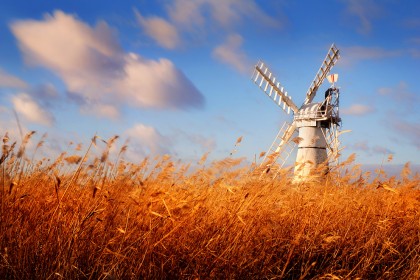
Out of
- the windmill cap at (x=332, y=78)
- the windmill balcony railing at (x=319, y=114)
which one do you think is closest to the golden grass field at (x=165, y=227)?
the windmill balcony railing at (x=319, y=114)

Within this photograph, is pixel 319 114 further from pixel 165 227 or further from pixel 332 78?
pixel 165 227

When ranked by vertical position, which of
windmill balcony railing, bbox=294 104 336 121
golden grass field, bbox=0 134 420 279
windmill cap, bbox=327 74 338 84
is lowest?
golden grass field, bbox=0 134 420 279

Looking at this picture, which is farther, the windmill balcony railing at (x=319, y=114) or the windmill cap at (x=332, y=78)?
the windmill cap at (x=332, y=78)

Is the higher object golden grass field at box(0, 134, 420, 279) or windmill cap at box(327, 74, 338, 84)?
windmill cap at box(327, 74, 338, 84)

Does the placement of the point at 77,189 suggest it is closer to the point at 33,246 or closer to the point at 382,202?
the point at 33,246

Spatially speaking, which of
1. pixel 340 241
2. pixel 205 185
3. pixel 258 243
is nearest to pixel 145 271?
pixel 258 243

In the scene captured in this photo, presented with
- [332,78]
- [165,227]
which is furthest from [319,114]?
[165,227]

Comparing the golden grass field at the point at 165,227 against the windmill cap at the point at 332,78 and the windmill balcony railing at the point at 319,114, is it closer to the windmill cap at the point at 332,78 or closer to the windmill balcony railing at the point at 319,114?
the windmill balcony railing at the point at 319,114

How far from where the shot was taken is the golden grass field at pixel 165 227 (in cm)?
289

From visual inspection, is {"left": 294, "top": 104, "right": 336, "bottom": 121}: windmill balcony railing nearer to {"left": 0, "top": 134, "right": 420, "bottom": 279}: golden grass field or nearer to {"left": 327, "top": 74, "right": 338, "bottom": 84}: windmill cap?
{"left": 327, "top": 74, "right": 338, "bottom": 84}: windmill cap

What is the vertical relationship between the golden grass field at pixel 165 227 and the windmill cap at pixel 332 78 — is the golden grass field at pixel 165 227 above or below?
below

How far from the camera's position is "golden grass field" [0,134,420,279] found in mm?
2893

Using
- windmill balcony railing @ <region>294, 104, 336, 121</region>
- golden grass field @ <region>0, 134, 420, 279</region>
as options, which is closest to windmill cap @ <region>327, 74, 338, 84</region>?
windmill balcony railing @ <region>294, 104, 336, 121</region>

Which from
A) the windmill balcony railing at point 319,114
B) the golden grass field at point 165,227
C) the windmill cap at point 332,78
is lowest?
the golden grass field at point 165,227
